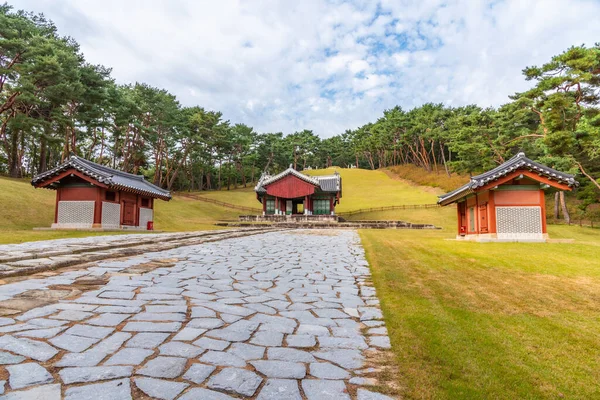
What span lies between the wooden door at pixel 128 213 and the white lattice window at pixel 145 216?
870 mm

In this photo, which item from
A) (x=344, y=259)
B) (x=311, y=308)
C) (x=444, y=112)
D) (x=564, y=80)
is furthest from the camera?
(x=444, y=112)

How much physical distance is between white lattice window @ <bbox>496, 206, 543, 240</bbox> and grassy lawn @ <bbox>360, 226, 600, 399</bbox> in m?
7.36

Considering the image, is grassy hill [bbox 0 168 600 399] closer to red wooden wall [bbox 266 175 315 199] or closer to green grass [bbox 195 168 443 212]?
red wooden wall [bbox 266 175 315 199]

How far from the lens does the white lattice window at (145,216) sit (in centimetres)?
2133

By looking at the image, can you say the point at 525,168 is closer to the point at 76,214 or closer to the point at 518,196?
the point at 518,196

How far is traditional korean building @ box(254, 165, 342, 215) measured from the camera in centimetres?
3297

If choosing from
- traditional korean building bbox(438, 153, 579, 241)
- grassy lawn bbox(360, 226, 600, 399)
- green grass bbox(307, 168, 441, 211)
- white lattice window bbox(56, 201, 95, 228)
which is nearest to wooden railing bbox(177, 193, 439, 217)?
green grass bbox(307, 168, 441, 211)

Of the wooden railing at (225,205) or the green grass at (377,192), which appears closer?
the green grass at (377,192)

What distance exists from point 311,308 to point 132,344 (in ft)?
7.06

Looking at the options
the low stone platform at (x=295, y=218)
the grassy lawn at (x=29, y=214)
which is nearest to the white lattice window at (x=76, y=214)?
the grassy lawn at (x=29, y=214)

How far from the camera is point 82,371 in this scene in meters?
2.25

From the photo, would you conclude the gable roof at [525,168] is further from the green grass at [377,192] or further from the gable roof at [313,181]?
the green grass at [377,192]

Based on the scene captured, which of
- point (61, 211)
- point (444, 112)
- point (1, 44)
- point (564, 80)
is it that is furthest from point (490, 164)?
point (1, 44)

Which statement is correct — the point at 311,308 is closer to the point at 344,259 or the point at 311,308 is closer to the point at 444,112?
the point at 344,259
